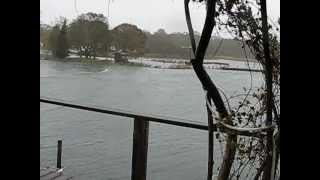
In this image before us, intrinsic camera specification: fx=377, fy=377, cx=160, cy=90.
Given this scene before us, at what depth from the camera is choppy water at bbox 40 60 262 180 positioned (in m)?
1.88

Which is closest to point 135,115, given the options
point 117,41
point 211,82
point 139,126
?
point 139,126

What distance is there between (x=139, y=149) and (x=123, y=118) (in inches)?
9.6

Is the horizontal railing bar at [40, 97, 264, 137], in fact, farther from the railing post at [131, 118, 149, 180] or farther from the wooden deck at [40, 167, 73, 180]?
the wooden deck at [40, 167, 73, 180]

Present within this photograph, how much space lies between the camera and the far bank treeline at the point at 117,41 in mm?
1516

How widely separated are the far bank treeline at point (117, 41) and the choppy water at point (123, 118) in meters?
0.08

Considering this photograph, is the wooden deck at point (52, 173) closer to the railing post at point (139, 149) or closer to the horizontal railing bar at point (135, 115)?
the horizontal railing bar at point (135, 115)

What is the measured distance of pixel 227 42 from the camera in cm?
151

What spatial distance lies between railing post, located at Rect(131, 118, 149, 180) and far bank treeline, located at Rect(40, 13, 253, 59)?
2.41ft

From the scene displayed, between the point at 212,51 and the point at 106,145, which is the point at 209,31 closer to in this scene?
the point at 212,51

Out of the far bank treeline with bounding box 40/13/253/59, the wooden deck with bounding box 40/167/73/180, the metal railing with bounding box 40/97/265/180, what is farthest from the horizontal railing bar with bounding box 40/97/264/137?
the wooden deck with bounding box 40/167/73/180

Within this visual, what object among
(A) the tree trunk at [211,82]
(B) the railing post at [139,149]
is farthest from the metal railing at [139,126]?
(A) the tree trunk at [211,82]

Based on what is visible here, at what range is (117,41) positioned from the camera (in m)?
1.81
